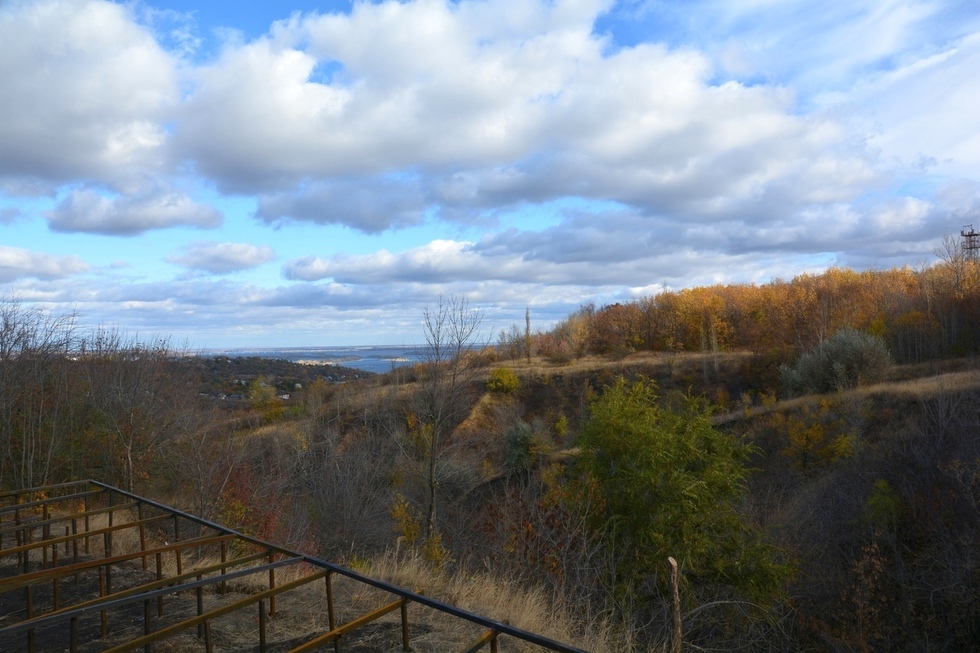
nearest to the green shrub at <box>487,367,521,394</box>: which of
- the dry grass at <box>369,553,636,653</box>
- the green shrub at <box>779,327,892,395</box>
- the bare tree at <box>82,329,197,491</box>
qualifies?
the green shrub at <box>779,327,892,395</box>

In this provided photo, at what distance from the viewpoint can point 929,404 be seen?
102ft

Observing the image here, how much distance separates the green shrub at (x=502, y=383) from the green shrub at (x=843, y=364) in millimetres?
22250

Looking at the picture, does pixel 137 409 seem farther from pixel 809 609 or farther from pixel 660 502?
pixel 809 609

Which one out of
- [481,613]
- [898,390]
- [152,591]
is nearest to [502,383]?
[898,390]

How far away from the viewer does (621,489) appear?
13516 millimetres

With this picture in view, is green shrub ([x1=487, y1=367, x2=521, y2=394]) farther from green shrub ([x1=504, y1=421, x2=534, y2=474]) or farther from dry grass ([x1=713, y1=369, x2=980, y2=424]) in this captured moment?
dry grass ([x1=713, y1=369, x2=980, y2=424])

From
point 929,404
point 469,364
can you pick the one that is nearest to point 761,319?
point 929,404

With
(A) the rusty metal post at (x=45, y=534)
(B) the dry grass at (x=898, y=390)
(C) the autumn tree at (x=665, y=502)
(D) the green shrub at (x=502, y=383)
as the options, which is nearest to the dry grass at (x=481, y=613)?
(A) the rusty metal post at (x=45, y=534)

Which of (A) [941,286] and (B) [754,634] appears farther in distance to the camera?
(A) [941,286]

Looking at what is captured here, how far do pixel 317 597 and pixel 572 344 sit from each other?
70270 millimetres

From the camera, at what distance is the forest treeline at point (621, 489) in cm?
1268

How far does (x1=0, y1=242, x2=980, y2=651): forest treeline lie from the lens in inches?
499

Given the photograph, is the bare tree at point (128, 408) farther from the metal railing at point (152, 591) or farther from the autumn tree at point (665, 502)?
the autumn tree at point (665, 502)

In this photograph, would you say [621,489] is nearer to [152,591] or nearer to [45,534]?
[45,534]
